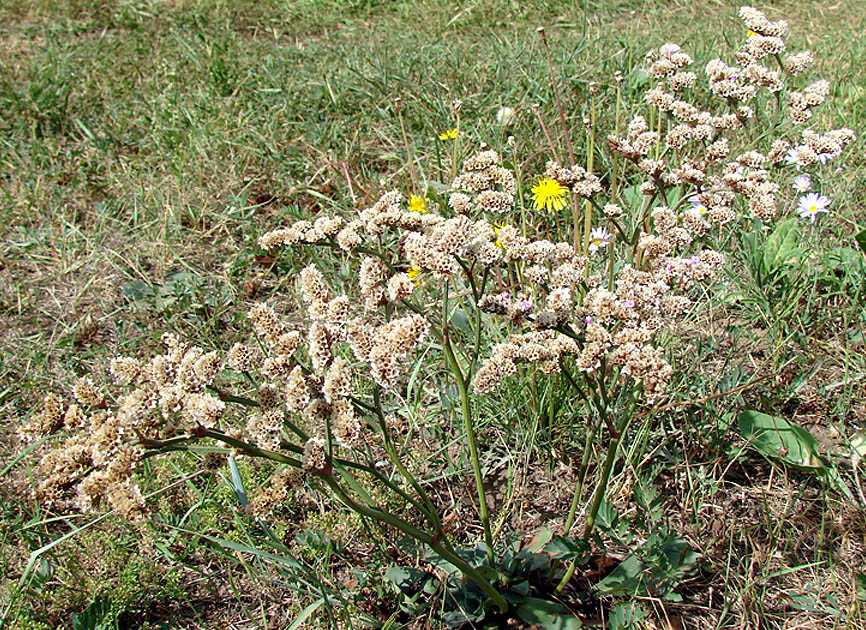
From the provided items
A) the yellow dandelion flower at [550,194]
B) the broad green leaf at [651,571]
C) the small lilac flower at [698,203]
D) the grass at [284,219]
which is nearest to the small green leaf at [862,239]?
the grass at [284,219]

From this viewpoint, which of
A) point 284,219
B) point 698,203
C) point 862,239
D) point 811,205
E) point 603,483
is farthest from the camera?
point 284,219

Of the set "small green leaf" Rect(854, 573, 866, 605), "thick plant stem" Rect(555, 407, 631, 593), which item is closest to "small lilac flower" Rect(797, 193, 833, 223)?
"small green leaf" Rect(854, 573, 866, 605)

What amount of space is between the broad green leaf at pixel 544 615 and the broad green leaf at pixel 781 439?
0.66m

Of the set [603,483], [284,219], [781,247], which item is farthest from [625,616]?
[284,219]

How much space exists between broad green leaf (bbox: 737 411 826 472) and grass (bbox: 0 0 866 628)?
55mm

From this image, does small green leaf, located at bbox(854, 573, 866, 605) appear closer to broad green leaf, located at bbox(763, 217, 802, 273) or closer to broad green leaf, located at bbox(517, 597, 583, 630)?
broad green leaf, located at bbox(517, 597, 583, 630)

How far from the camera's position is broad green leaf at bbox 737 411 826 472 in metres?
1.87

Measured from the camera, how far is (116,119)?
3.79 metres

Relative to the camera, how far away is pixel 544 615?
5.16 feet

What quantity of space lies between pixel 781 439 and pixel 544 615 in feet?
2.53

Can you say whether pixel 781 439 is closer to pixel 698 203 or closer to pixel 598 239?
pixel 698 203

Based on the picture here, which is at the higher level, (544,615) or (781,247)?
(781,247)

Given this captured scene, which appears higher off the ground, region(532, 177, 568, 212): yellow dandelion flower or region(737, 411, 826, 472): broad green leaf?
region(532, 177, 568, 212): yellow dandelion flower

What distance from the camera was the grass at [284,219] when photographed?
1.81 m
